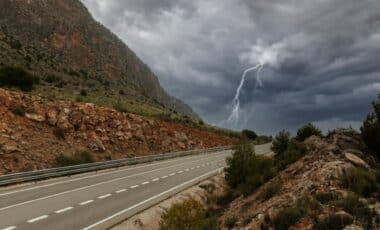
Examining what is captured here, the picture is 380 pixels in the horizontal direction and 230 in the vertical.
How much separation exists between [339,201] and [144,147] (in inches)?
1433

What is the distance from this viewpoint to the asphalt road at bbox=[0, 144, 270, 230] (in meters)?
15.0

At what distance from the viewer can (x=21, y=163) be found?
27969 millimetres

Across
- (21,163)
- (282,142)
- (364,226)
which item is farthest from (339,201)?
(282,142)

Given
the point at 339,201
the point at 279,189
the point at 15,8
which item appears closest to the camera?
the point at 339,201

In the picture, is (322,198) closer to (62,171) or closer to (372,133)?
(372,133)

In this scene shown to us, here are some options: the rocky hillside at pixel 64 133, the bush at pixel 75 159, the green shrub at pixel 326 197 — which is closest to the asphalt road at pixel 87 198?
the bush at pixel 75 159

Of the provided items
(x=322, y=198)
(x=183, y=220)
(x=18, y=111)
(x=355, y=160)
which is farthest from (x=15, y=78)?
(x=322, y=198)

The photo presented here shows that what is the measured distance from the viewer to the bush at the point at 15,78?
136 ft

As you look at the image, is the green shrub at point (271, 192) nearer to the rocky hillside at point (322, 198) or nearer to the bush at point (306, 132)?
the rocky hillside at point (322, 198)

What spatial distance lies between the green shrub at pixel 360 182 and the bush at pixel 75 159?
73.6ft

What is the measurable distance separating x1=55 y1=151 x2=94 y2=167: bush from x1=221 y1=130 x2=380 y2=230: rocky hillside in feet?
57.6

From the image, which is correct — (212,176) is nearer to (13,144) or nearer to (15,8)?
(13,144)

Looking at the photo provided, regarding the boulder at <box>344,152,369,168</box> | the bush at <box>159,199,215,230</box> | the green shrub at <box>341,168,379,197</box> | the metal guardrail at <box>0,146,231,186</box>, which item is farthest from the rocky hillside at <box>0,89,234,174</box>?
the green shrub at <box>341,168,379,197</box>

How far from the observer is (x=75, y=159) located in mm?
32188
